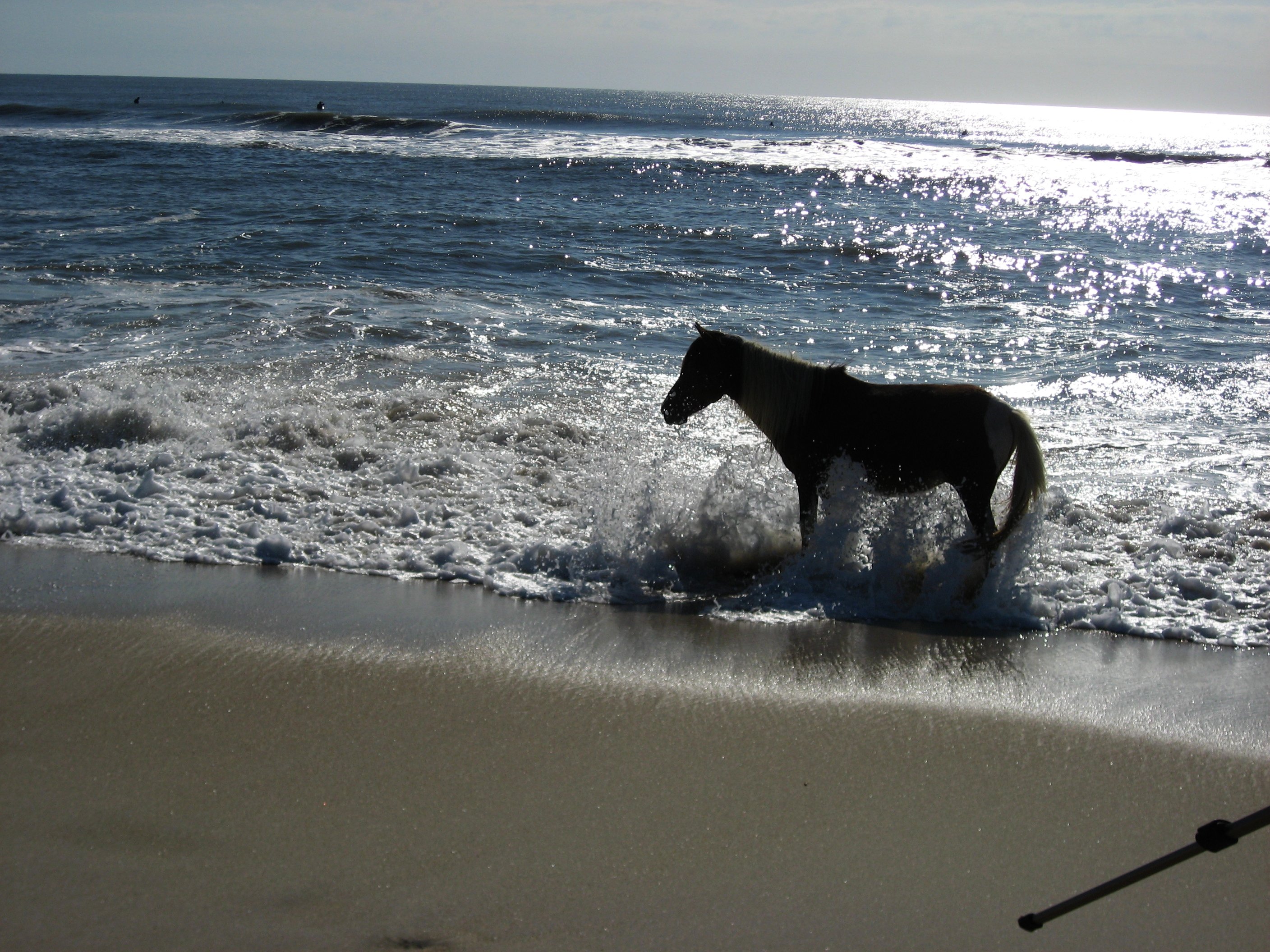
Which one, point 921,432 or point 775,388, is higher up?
point 775,388

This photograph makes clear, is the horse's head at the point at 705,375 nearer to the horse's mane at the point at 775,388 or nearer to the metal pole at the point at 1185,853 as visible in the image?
the horse's mane at the point at 775,388

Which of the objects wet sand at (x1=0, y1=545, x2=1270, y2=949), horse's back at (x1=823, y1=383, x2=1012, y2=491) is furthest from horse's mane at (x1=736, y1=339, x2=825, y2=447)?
wet sand at (x1=0, y1=545, x2=1270, y2=949)

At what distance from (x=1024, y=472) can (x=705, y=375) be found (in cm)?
178

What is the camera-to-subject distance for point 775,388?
5156mm

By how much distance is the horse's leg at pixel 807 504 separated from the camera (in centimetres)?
515

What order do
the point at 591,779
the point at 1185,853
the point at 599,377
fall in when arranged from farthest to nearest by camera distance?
the point at 599,377
the point at 591,779
the point at 1185,853

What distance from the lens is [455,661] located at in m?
4.03

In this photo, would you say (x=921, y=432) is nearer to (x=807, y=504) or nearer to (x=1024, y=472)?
(x=1024, y=472)

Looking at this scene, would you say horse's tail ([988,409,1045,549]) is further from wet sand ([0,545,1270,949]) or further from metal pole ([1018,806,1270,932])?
metal pole ([1018,806,1270,932])

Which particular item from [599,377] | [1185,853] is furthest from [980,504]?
[599,377]

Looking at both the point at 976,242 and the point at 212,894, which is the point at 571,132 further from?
the point at 212,894

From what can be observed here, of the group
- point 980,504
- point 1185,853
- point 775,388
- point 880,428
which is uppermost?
point 775,388

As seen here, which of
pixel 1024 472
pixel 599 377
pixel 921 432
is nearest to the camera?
pixel 1024 472

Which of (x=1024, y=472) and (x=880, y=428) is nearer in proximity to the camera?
(x=1024, y=472)
